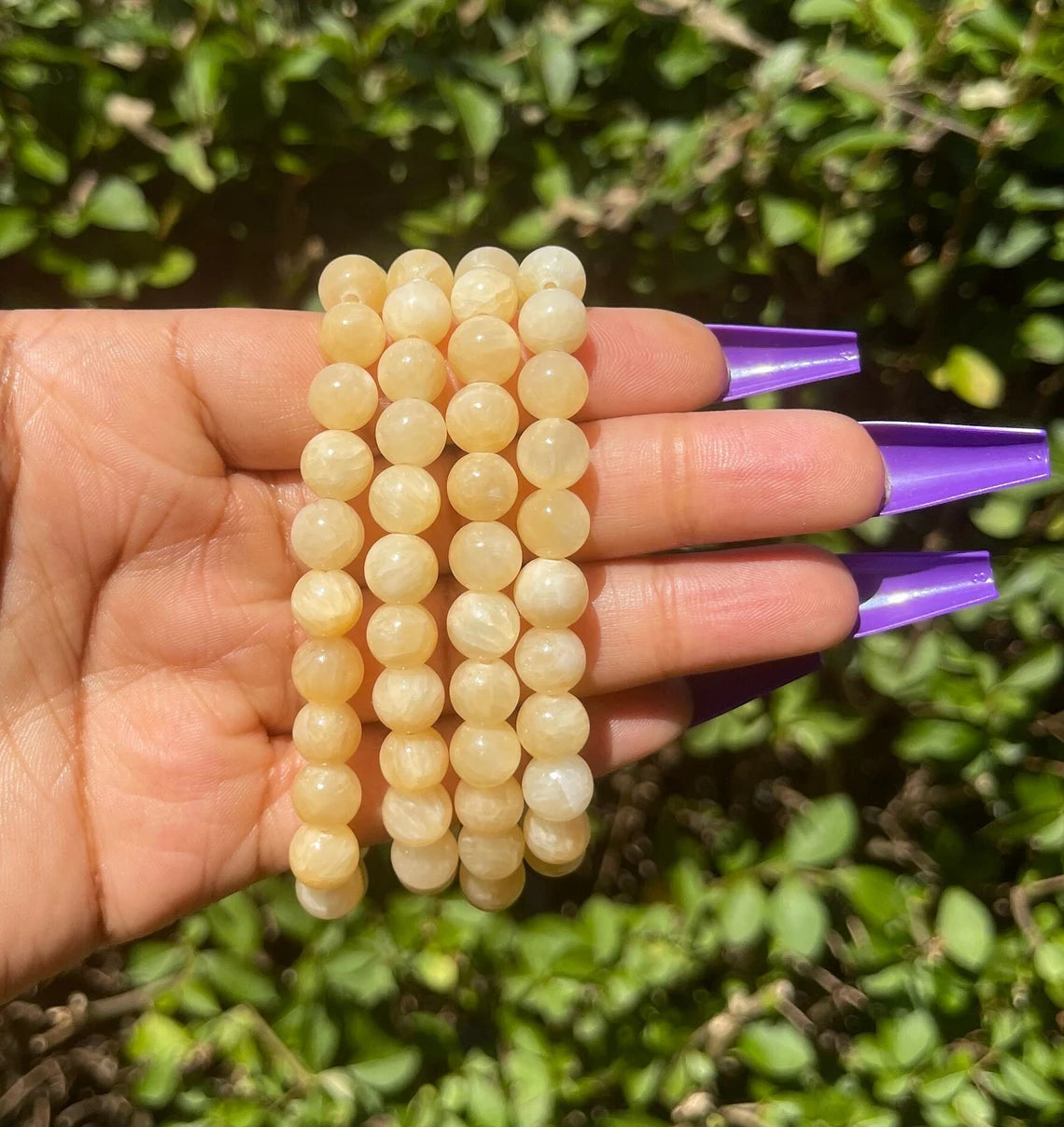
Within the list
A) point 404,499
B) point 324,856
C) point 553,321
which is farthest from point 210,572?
point 553,321

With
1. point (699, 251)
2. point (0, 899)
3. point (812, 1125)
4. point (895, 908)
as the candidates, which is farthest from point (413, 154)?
point (812, 1125)

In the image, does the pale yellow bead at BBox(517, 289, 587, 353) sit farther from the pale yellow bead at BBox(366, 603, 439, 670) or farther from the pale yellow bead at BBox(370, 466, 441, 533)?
the pale yellow bead at BBox(366, 603, 439, 670)

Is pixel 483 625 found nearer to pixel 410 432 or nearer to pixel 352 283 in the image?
pixel 410 432

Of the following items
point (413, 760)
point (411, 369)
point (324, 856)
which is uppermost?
point (411, 369)

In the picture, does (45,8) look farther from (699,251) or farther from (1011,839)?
(1011,839)

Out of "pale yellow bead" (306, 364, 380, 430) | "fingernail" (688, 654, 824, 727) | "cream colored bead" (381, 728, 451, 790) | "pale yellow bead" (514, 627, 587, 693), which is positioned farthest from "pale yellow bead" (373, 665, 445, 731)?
"fingernail" (688, 654, 824, 727)

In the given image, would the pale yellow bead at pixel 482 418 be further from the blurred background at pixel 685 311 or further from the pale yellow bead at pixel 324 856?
the pale yellow bead at pixel 324 856
